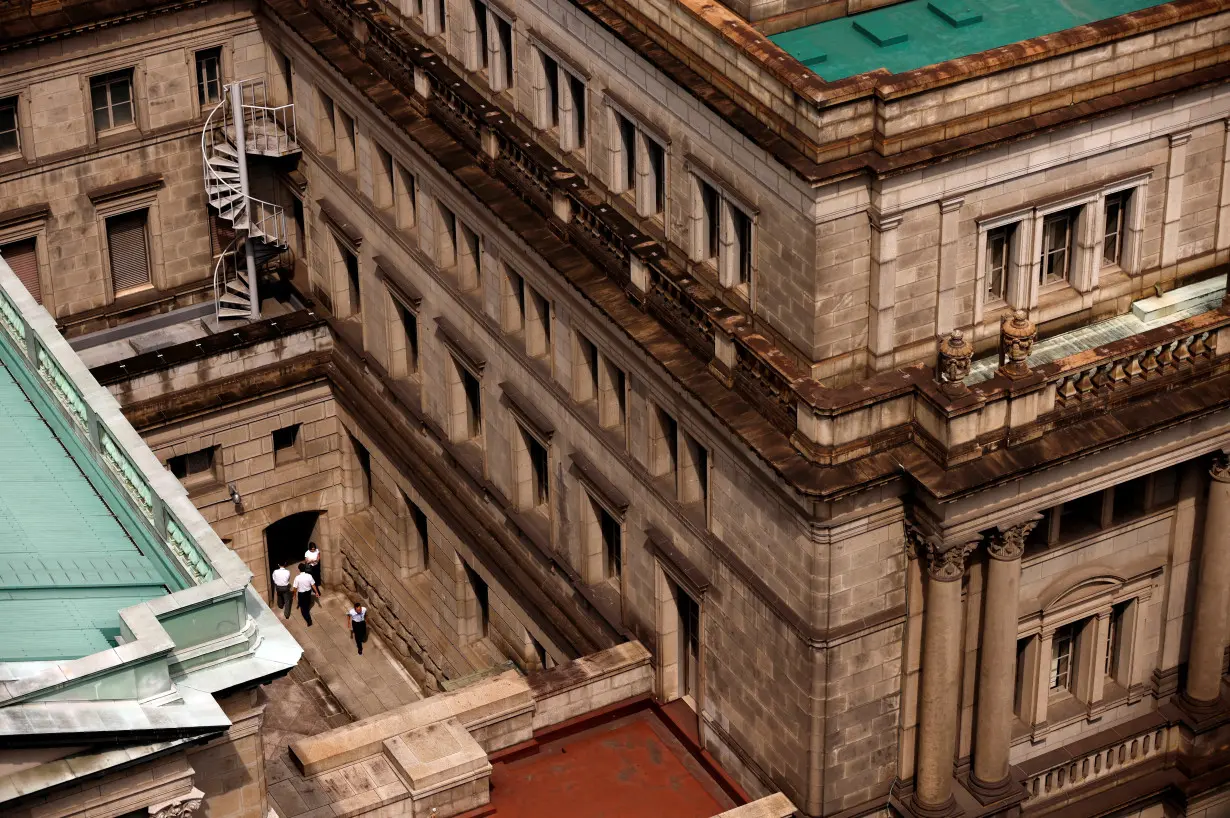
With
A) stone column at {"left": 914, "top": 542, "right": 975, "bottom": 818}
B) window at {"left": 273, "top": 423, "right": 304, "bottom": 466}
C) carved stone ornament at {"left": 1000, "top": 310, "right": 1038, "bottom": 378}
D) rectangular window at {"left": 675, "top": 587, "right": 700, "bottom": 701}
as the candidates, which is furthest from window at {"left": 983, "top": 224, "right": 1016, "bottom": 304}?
window at {"left": 273, "top": 423, "right": 304, "bottom": 466}

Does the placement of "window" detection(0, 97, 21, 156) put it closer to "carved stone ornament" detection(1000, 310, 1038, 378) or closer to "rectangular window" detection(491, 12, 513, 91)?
"rectangular window" detection(491, 12, 513, 91)

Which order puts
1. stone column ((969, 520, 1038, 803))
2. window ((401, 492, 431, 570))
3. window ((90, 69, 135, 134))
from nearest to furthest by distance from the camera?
stone column ((969, 520, 1038, 803)) < window ((401, 492, 431, 570)) < window ((90, 69, 135, 134))

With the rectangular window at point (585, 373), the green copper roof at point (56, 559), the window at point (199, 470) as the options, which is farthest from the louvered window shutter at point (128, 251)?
the green copper roof at point (56, 559)

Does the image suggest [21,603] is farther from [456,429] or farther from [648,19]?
[456,429]

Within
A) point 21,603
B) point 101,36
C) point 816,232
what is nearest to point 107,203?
point 101,36

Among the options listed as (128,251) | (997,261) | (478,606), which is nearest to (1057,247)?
(997,261)
